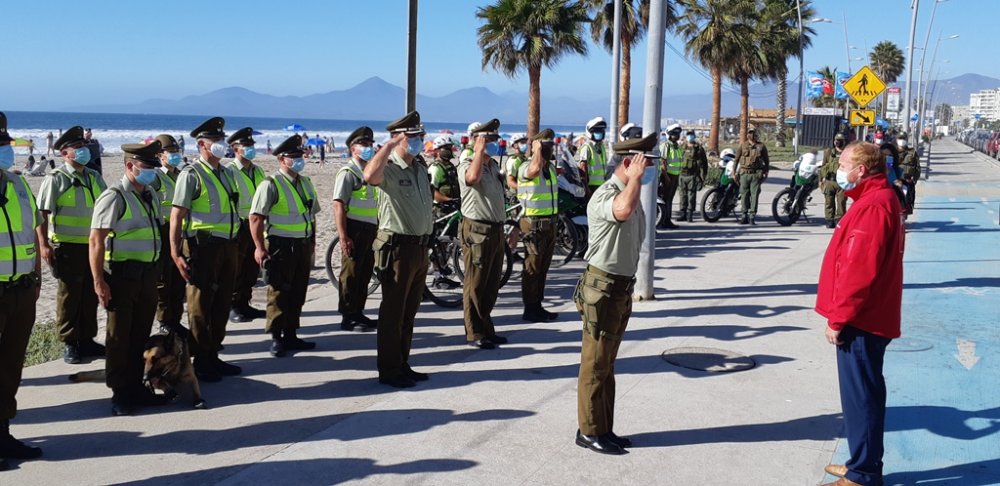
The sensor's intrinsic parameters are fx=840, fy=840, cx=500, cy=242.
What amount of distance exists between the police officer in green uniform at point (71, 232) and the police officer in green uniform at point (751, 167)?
1229 centimetres

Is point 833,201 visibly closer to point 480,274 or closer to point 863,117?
point 863,117

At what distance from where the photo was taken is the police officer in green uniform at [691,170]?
1642 centimetres

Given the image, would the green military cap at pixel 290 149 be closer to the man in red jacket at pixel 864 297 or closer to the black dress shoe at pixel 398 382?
the black dress shoe at pixel 398 382

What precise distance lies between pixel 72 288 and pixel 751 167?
41.5 feet

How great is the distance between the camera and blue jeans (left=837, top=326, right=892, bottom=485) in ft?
14.4

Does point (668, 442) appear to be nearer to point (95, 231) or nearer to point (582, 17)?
point (95, 231)

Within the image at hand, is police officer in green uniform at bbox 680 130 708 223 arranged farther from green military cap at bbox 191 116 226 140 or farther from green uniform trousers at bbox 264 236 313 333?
green military cap at bbox 191 116 226 140

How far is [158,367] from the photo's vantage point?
18.8 ft

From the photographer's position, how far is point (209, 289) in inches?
254

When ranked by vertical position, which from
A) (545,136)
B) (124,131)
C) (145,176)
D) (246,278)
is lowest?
(246,278)

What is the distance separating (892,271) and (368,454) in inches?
121

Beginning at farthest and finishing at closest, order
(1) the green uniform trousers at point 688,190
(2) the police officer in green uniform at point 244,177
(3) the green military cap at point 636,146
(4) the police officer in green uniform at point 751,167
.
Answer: (1) the green uniform trousers at point 688,190, (4) the police officer in green uniform at point 751,167, (2) the police officer in green uniform at point 244,177, (3) the green military cap at point 636,146

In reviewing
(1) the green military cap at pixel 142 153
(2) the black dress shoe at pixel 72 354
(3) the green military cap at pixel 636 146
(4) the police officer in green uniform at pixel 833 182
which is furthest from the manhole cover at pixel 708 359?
(4) the police officer in green uniform at pixel 833 182

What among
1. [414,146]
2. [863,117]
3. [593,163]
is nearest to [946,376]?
[414,146]
